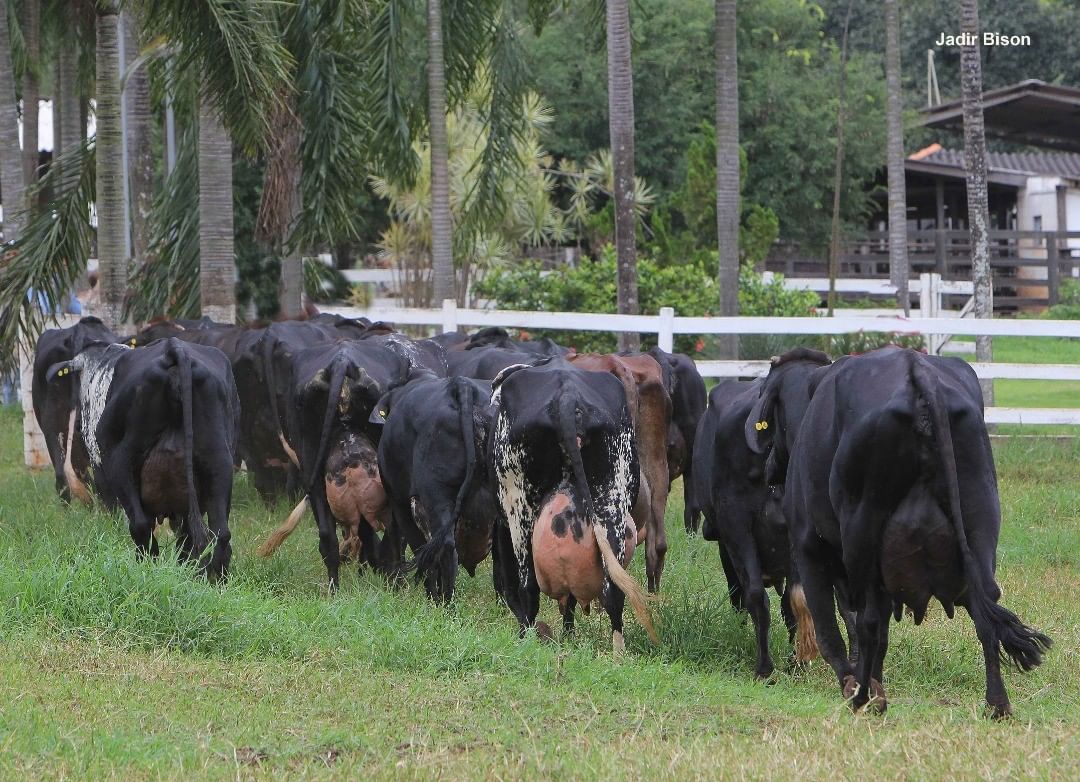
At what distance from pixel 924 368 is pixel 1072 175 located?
34.6m

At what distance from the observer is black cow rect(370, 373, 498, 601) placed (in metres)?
8.78

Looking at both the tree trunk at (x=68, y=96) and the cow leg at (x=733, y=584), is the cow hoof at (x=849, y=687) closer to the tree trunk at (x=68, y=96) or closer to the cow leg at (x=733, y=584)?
the cow leg at (x=733, y=584)

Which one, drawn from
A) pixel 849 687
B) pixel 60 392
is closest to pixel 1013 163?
pixel 60 392

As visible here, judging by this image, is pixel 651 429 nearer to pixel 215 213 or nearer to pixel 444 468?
pixel 444 468

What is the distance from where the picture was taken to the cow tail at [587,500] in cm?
768

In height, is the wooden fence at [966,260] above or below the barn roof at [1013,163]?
below

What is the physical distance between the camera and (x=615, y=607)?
792 cm

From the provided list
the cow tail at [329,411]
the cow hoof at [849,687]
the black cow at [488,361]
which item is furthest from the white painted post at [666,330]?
the cow hoof at [849,687]

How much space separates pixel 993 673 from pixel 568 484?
235cm

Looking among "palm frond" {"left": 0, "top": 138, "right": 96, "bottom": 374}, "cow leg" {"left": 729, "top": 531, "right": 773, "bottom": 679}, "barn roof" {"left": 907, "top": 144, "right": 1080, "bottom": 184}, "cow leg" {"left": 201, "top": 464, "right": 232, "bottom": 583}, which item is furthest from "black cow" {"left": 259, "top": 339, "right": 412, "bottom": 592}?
"barn roof" {"left": 907, "top": 144, "right": 1080, "bottom": 184}

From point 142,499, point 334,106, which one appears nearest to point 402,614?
point 142,499

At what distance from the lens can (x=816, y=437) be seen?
7082mm

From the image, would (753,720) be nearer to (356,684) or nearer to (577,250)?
(356,684)

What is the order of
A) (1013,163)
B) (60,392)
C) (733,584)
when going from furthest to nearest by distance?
(1013,163)
(60,392)
(733,584)
